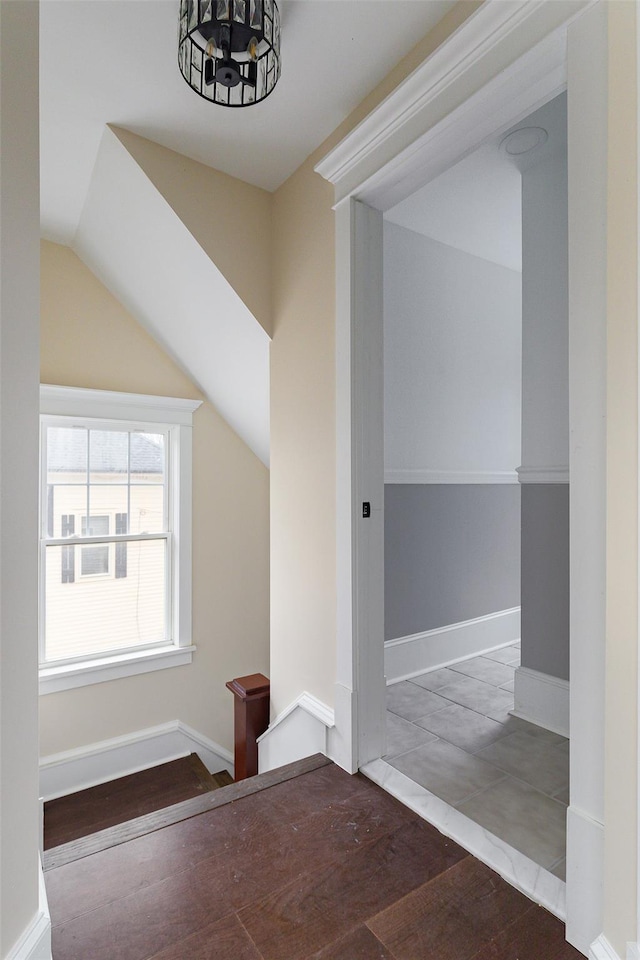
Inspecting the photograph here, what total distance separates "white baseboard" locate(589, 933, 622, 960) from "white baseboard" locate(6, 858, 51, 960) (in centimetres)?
107

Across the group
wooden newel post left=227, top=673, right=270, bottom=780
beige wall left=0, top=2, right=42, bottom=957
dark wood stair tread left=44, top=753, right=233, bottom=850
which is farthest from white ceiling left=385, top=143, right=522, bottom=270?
dark wood stair tread left=44, top=753, right=233, bottom=850

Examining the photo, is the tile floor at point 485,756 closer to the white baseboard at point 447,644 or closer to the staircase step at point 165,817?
the white baseboard at point 447,644

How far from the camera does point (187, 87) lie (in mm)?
1751

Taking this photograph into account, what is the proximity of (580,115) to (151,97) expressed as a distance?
142 centimetres

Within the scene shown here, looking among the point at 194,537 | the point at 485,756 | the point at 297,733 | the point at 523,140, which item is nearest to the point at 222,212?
the point at 523,140

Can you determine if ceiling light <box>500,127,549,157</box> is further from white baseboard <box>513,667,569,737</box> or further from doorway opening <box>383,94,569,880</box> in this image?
white baseboard <box>513,667,569,737</box>

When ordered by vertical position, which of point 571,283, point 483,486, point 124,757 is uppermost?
point 571,283

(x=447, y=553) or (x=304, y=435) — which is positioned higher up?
(x=304, y=435)

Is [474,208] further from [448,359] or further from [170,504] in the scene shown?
[170,504]

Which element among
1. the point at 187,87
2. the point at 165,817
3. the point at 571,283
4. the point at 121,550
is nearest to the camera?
the point at 571,283

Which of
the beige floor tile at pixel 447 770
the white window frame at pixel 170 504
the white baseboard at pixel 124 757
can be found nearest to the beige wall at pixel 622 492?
the beige floor tile at pixel 447 770

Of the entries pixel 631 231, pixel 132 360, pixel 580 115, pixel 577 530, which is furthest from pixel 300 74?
pixel 132 360

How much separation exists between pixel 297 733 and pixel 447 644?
106 cm

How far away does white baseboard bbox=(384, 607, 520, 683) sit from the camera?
2656 mm
